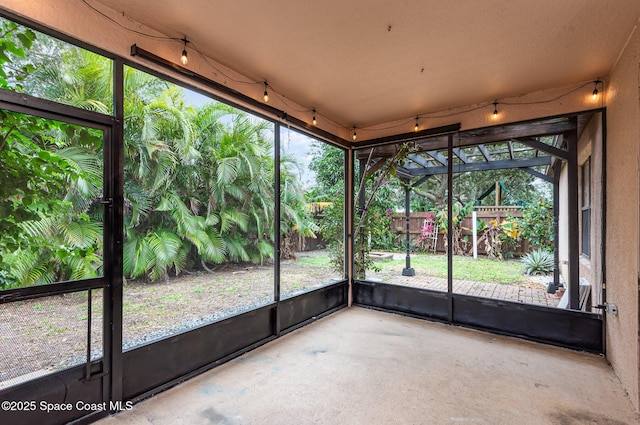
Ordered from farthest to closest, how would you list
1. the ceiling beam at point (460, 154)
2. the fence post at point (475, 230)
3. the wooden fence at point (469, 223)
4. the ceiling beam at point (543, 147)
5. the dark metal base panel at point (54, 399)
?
the fence post at point (475, 230), the wooden fence at point (469, 223), the ceiling beam at point (460, 154), the ceiling beam at point (543, 147), the dark metal base panel at point (54, 399)

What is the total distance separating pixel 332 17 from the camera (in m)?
1.94

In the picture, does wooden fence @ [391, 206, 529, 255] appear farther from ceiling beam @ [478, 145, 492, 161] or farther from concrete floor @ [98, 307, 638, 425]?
concrete floor @ [98, 307, 638, 425]

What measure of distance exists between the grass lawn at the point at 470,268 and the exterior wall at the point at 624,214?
2854 mm

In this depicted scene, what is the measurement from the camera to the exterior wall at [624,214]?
2053 millimetres

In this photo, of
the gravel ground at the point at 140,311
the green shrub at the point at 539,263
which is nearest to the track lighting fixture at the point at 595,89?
the gravel ground at the point at 140,311

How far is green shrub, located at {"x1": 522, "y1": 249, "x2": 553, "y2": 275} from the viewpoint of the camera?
5.61 meters

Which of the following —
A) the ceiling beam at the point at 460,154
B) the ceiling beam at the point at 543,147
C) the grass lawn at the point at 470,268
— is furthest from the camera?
the grass lawn at the point at 470,268

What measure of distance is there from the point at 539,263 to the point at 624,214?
159 inches

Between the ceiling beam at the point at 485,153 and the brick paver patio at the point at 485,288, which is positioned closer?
the brick paver patio at the point at 485,288

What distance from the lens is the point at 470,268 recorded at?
20.7ft

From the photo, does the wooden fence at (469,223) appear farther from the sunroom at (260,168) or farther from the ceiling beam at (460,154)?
the ceiling beam at (460,154)

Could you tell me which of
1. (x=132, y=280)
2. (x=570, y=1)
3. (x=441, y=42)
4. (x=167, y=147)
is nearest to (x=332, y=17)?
(x=441, y=42)

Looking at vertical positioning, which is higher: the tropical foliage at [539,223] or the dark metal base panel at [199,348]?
the tropical foliage at [539,223]

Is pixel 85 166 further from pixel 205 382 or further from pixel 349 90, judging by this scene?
pixel 349 90
